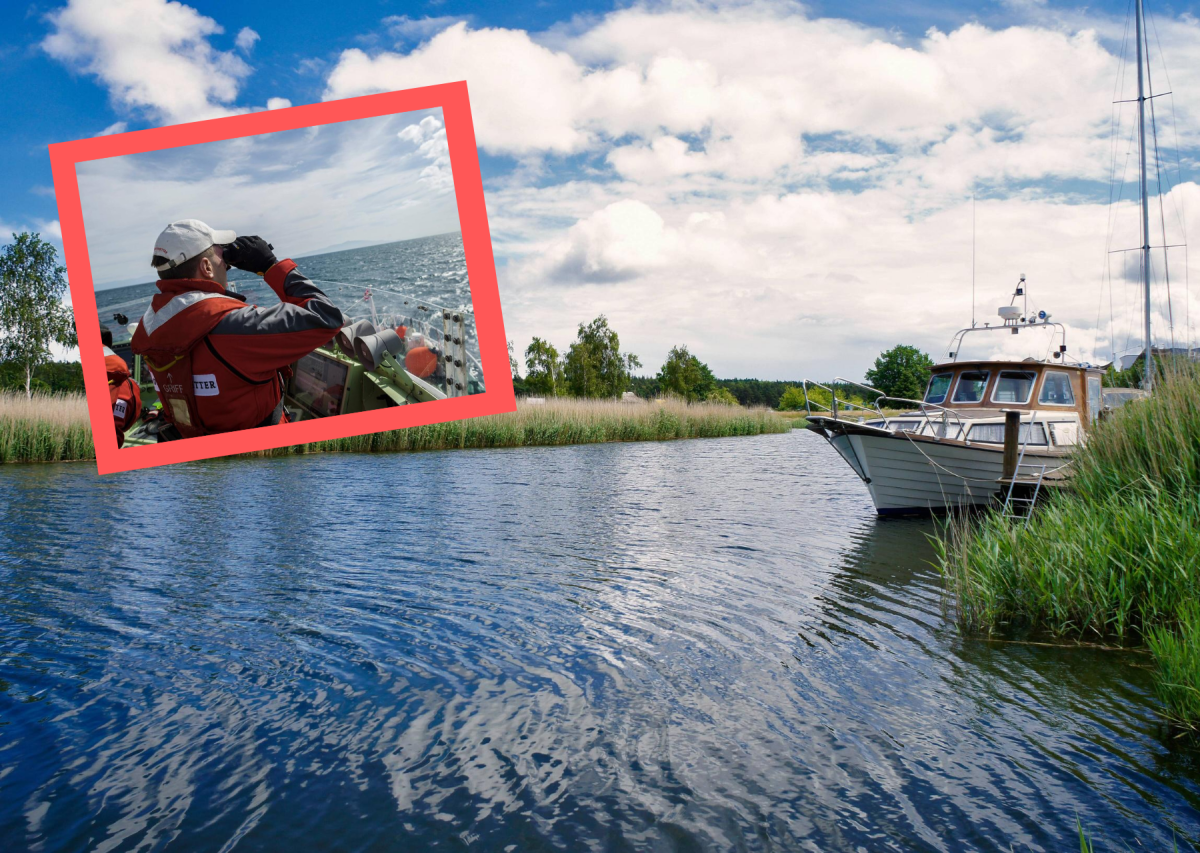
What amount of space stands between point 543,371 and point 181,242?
1966 inches

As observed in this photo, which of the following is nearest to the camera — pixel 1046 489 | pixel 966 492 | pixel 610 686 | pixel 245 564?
pixel 610 686

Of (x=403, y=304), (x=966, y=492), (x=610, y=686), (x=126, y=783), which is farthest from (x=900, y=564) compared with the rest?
(x=126, y=783)

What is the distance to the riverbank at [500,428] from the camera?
21047 millimetres

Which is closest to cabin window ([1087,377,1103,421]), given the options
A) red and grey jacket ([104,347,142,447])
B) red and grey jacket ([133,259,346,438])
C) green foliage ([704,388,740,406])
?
red and grey jacket ([133,259,346,438])

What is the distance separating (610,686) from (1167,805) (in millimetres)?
3144

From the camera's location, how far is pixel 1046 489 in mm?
11266

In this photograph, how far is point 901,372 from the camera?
335 feet

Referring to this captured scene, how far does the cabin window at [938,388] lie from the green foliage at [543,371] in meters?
37.4

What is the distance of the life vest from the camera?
3.33 m

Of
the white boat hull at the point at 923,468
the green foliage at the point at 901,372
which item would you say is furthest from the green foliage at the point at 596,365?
the green foliage at the point at 901,372

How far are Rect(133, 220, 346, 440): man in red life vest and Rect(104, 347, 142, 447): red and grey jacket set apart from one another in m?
0.20

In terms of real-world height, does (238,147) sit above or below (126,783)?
above

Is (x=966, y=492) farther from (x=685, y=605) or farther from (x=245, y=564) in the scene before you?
(x=245, y=564)

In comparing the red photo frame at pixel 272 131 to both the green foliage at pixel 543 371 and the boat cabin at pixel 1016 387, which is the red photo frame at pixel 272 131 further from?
the green foliage at pixel 543 371
